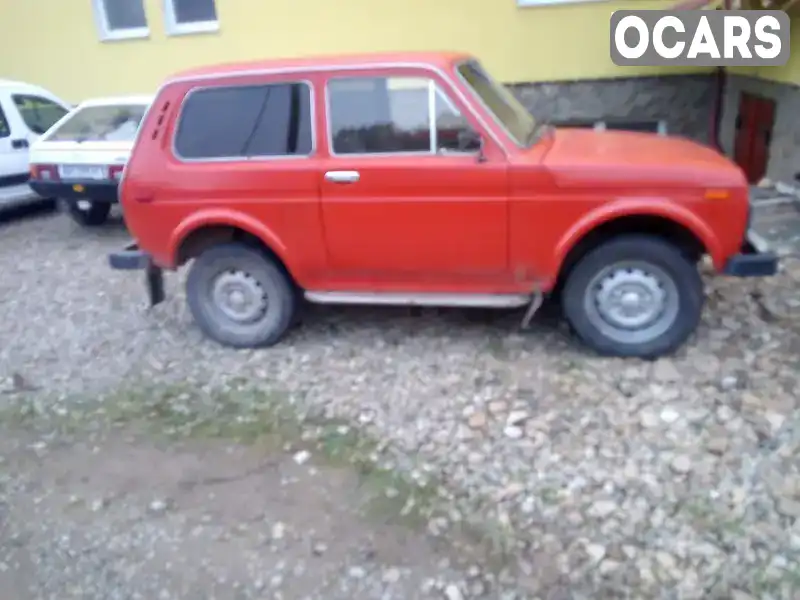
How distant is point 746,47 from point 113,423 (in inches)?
299

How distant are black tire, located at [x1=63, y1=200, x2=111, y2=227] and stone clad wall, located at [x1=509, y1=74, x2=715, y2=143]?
5.49m

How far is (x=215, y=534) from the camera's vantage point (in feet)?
12.1

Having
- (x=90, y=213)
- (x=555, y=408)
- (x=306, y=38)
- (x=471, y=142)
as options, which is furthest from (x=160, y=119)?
(x=306, y=38)

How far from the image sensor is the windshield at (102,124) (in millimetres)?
8672

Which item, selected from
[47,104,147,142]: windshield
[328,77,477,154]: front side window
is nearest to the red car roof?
[328,77,477,154]: front side window

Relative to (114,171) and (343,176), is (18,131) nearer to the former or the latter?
(114,171)

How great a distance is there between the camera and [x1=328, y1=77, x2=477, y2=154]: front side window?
4840 millimetres

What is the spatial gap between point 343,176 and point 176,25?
7847mm

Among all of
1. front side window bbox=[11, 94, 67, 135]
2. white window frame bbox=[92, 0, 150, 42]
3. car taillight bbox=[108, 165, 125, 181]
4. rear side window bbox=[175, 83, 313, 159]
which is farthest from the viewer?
white window frame bbox=[92, 0, 150, 42]

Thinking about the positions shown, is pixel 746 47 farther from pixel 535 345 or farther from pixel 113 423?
pixel 113 423

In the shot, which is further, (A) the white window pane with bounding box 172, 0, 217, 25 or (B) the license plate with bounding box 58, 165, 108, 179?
(A) the white window pane with bounding box 172, 0, 217, 25

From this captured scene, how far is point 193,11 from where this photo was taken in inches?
451

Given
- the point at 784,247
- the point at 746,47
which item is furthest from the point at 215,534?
the point at 746,47

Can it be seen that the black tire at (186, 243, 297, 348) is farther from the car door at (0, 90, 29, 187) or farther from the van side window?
the van side window
